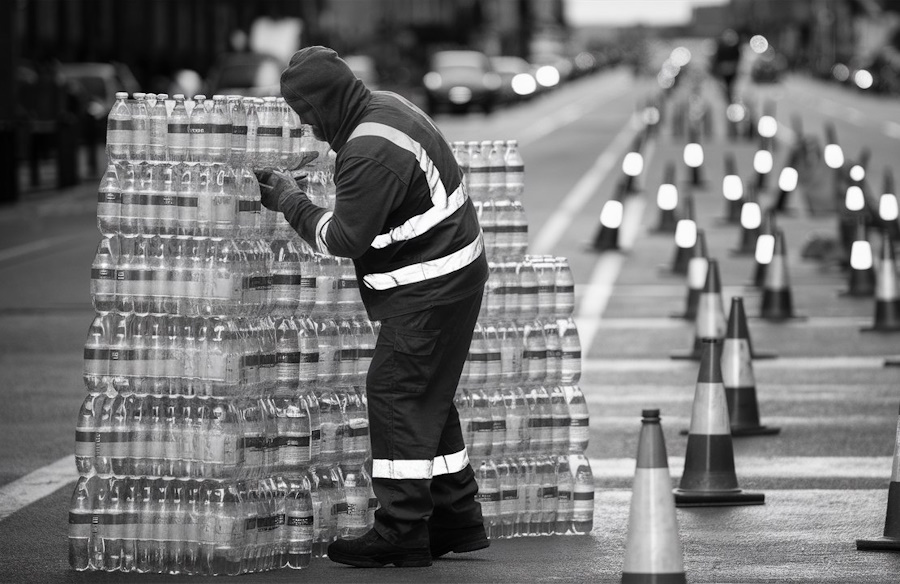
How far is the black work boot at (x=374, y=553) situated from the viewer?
712cm

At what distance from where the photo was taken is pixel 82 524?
23.4 feet

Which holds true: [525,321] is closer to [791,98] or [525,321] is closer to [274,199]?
[274,199]

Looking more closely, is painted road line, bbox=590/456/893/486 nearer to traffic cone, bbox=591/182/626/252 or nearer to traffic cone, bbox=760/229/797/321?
Answer: traffic cone, bbox=760/229/797/321

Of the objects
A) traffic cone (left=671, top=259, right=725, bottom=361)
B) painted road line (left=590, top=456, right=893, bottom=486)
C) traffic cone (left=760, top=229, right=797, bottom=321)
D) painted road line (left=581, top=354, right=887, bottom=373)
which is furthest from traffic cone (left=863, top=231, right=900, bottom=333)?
painted road line (left=590, top=456, right=893, bottom=486)

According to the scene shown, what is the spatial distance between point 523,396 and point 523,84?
68.3 m

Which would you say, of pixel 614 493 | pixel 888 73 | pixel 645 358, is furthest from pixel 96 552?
pixel 888 73

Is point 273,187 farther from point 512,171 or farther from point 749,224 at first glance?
point 749,224

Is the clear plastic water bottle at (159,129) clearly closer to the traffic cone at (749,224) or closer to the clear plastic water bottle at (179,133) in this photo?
the clear plastic water bottle at (179,133)

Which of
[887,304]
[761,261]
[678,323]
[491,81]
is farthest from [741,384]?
[491,81]

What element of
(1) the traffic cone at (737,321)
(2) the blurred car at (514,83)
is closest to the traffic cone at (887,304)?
(1) the traffic cone at (737,321)

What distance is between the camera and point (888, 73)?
3246 inches

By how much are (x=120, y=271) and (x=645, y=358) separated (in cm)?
670

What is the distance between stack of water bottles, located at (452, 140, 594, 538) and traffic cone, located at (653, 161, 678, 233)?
13931mm

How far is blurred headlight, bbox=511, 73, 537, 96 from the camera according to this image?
74375 millimetres
